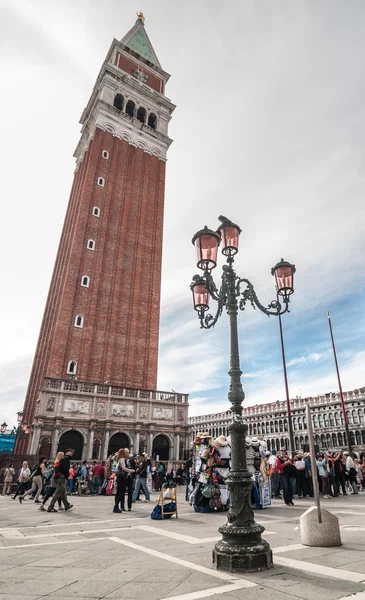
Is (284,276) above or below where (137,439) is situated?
above

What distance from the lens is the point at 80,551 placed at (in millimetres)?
4961

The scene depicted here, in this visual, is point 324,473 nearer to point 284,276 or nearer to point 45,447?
point 284,276

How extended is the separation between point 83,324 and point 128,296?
5.13 m

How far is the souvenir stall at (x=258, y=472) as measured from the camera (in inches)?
364

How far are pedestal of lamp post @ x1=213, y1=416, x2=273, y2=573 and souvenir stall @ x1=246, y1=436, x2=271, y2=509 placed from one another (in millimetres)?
5125

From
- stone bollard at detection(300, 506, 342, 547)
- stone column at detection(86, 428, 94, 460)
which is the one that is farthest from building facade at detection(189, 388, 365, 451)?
stone bollard at detection(300, 506, 342, 547)

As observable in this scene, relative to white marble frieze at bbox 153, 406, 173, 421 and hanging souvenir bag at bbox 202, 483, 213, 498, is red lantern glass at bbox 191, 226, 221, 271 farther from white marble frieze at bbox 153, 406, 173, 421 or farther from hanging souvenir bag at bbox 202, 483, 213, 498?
white marble frieze at bbox 153, 406, 173, 421

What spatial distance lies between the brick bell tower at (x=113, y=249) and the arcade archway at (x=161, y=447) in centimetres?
497

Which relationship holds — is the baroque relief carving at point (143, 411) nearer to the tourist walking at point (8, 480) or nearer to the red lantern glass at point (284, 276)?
the tourist walking at point (8, 480)

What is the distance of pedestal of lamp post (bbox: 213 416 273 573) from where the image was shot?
12.5 feet

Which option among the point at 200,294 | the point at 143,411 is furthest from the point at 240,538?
the point at 143,411

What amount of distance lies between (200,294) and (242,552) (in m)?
4.35

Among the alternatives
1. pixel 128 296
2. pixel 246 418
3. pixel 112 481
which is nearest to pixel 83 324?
pixel 128 296

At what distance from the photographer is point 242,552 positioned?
3.83m
